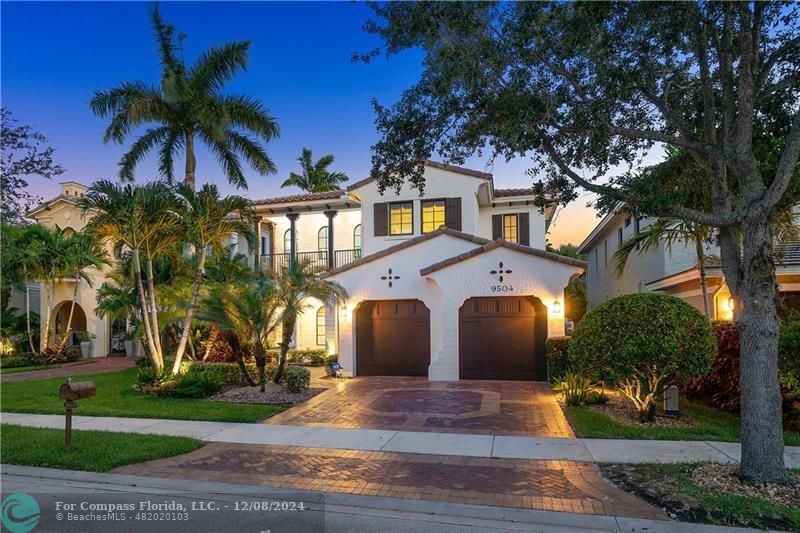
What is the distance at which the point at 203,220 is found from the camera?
12578 millimetres

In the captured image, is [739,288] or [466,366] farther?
[466,366]

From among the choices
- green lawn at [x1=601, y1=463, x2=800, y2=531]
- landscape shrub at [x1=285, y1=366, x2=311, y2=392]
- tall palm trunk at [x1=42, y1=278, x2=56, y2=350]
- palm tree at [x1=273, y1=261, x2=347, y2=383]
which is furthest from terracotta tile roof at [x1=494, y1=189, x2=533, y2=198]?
tall palm trunk at [x1=42, y1=278, x2=56, y2=350]

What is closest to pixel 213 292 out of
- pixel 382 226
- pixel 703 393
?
pixel 382 226

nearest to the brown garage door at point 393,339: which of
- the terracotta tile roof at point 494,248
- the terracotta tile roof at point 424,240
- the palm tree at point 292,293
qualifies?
the terracotta tile roof at point 424,240

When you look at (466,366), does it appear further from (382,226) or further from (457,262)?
(382,226)

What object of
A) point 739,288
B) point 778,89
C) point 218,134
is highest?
point 218,134

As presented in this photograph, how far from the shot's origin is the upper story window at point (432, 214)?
61.7ft

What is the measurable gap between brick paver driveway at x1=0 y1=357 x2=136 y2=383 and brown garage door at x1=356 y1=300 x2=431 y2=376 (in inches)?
398

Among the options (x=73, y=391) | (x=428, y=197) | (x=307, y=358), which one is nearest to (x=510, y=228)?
(x=428, y=197)

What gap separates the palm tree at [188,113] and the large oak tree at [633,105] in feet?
40.2

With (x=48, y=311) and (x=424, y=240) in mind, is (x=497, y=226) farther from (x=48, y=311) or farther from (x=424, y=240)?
(x=48, y=311)

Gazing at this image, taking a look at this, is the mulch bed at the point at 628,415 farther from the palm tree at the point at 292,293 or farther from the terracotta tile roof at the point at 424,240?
the palm tree at the point at 292,293

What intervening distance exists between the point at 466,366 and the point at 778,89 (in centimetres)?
1072

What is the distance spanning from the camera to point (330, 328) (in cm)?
1720
